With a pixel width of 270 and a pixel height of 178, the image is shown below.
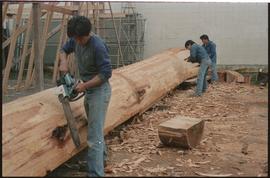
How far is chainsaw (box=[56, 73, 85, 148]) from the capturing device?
4348mm

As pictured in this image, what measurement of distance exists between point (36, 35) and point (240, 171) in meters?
3.87

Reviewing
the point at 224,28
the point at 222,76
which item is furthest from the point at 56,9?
the point at 224,28

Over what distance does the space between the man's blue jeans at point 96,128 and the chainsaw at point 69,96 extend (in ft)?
0.61

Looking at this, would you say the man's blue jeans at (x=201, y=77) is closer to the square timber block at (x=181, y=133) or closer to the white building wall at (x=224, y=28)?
the white building wall at (x=224, y=28)

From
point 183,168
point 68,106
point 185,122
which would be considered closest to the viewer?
point 68,106

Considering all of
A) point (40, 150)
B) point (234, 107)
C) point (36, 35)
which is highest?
point (36, 35)

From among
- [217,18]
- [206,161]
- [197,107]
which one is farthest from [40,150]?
[217,18]

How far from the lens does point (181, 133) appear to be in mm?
5266

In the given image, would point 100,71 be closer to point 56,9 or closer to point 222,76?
point 56,9

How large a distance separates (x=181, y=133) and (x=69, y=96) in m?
1.63

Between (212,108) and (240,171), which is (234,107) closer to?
(212,108)

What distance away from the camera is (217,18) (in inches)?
519

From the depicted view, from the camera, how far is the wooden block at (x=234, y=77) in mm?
12242

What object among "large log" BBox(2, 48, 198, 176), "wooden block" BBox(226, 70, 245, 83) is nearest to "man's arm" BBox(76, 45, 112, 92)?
"large log" BBox(2, 48, 198, 176)
